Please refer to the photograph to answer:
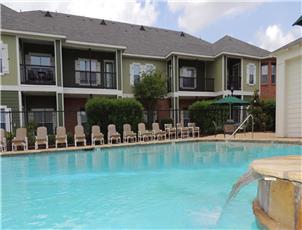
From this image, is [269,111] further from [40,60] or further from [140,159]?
[40,60]

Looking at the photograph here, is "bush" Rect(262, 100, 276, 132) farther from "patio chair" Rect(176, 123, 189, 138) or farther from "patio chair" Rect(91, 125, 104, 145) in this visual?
"patio chair" Rect(91, 125, 104, 145)

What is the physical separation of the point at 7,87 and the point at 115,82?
712cm

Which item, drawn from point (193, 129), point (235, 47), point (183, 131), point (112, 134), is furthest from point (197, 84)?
point (112, 134)

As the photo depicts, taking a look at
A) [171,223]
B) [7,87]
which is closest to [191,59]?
[7,87]

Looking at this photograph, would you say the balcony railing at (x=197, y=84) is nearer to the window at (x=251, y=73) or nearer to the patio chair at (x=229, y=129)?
the window at (x=251, y=73)

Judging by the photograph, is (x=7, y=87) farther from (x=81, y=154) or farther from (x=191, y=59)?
(x=191, y=59)

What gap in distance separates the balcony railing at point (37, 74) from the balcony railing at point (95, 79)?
1.89 m

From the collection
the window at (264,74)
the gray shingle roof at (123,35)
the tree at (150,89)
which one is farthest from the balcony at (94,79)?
the window at (264,74)

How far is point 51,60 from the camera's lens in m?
17.4

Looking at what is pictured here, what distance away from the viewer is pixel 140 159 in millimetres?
10312

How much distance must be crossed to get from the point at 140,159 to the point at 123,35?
15.1 m

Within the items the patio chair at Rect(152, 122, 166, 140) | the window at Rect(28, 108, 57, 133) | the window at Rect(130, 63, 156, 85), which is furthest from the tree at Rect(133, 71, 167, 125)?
the window at Rect(28, 108, 57, 133)

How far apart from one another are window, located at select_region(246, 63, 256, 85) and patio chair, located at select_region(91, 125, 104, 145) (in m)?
15.1

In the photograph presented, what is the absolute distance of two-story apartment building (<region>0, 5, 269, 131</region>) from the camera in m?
14.8
